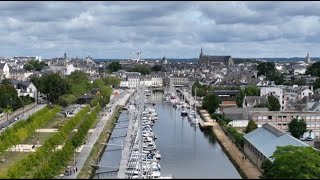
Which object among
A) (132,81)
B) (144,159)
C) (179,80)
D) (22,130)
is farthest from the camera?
Result: (179,80)

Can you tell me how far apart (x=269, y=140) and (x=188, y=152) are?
3779 mm

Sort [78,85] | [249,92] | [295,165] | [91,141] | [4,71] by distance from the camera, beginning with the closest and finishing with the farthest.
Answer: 1. [295,165]
2. [91,141]
3. [249,92]
4. [78,85]
5. [4,71]

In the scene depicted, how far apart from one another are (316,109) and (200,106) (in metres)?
12.1

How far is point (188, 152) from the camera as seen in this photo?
20.1 metres

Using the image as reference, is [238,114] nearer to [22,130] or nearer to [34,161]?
[22,130]

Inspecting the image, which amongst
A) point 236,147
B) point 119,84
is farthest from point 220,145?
point 119,84

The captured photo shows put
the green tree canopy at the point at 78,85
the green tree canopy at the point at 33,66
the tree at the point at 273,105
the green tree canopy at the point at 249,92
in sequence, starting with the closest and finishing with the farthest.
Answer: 1. the tree at the point at 273,105
2. the green tree canopy at the point at 249,92
3. the green tree canopy at the point at 78,85
4. the green tree canopy at the point at 33,66

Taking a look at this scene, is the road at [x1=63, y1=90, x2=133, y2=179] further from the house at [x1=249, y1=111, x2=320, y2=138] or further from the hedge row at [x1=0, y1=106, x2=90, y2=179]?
the house at [x1=249, y1=111, x2=320, y2=138]

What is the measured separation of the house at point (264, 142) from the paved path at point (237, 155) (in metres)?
0.25

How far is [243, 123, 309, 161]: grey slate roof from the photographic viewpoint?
638 inches

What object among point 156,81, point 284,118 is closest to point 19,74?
point 156,81

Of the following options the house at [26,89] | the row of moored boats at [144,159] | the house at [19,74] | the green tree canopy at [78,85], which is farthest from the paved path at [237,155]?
the house at [19,74]

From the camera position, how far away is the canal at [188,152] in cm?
1591

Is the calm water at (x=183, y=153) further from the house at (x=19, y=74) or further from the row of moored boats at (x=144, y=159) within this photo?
the house at (x=19, y=74)
